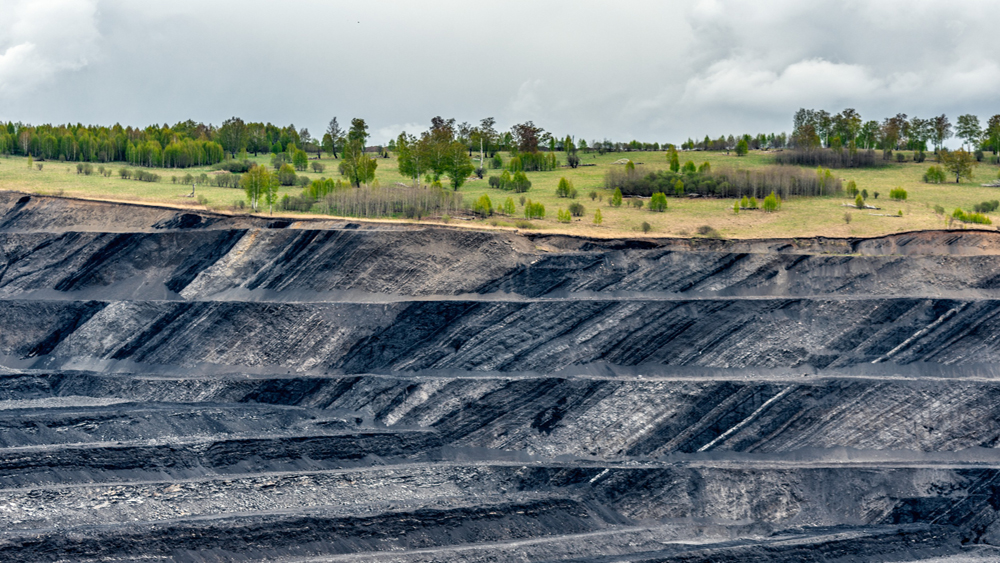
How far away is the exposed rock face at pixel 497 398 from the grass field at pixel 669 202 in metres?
3.40

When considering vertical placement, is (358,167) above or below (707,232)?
above

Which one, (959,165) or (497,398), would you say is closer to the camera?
(497,398)

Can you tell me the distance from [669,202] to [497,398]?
843 inches

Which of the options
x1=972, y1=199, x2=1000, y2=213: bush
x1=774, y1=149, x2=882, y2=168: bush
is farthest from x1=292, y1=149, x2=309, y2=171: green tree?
x1=972, y1=199, x2=1000, y2=213: bush

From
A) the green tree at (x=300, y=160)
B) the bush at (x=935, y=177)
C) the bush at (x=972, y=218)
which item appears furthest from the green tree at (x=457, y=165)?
the bush at (x=935, y=177)

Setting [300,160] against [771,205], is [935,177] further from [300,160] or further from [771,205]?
[300,160]

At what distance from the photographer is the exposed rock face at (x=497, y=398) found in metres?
18.4

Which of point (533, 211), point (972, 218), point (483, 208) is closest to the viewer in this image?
point (972, 218)

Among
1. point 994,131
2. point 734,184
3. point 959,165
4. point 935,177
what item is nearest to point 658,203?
point 734,184

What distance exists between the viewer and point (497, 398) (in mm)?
22094

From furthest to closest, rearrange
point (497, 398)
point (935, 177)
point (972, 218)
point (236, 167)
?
point (236, 167), point (935, 177), point (972, 218), point (497, 398)

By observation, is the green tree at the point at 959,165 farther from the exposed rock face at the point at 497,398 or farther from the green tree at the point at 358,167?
the green tree at the point at 358,167

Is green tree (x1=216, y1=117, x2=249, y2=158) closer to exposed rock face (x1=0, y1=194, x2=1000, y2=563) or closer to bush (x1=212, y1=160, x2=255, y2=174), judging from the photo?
bush (x1=212, y1=160, x2=255, y2=174)

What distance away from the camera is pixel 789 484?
66.2 feet
